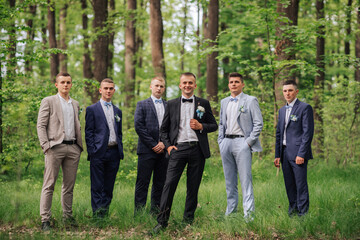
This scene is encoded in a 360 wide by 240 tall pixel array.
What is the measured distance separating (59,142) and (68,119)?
1.38 ft

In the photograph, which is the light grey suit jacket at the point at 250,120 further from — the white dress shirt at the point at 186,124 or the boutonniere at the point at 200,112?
the white dress shirt at the point at 186,124

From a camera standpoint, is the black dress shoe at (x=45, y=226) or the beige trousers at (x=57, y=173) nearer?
the black dress shoe at (x=45, y=226)

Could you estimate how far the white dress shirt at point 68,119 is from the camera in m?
5.60

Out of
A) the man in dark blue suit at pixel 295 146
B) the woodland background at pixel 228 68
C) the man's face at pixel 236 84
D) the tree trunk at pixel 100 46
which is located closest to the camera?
the man in dark blue suit at pixel 295 146

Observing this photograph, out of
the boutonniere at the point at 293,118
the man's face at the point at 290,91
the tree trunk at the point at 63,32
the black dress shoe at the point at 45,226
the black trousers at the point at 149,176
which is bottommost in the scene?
the black dress shoe at the point at 45,226

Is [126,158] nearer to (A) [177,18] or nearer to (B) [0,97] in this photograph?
(B) [0,97]

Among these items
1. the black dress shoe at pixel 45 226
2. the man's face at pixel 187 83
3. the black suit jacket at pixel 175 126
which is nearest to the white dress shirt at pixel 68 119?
the black dress shoe at pixel 45 226

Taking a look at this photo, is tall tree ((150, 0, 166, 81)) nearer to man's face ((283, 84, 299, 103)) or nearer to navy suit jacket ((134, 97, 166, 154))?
navy suit jacket ((134, 97, 166, 154))

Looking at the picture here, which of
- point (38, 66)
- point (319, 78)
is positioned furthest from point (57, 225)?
point (38, 66)

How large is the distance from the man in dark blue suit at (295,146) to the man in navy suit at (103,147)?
2.72 m

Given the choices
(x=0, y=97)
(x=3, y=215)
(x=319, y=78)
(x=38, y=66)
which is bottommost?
(x=3, y=215)

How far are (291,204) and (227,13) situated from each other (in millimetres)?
14044

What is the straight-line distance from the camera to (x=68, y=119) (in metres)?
5.65

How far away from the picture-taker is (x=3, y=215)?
614cm
